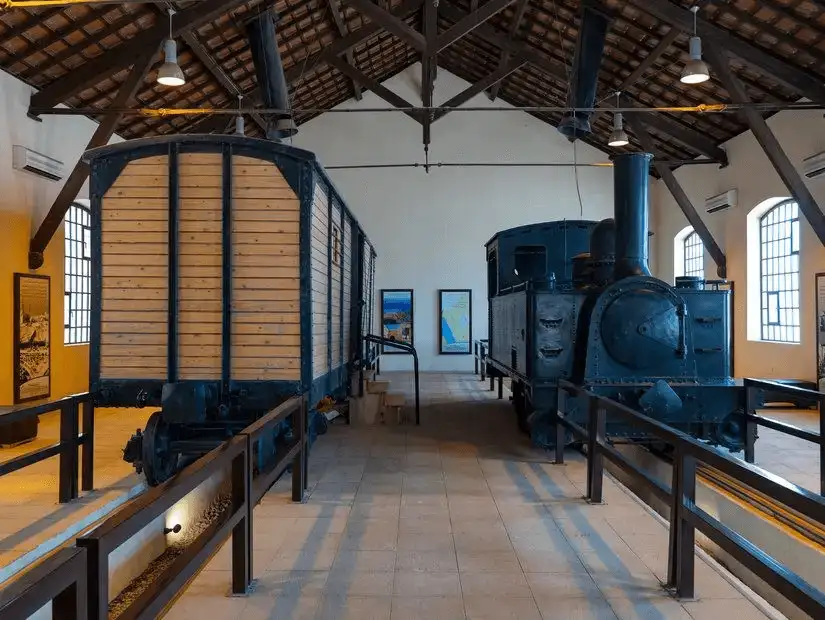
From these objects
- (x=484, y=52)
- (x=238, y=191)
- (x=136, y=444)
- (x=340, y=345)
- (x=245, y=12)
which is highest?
(x=484, y=52)

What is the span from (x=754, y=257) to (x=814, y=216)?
141 inches

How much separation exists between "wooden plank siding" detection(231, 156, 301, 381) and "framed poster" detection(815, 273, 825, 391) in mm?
10049

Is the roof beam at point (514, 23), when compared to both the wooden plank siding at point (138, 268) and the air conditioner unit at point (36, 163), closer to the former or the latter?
the air conditioner unit at point (36, 163)

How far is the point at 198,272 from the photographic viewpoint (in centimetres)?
589

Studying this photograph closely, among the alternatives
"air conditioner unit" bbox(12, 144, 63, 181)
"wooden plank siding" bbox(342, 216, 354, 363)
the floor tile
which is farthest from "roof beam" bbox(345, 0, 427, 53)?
the floor tile

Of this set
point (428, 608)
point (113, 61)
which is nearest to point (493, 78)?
point (113, 61)

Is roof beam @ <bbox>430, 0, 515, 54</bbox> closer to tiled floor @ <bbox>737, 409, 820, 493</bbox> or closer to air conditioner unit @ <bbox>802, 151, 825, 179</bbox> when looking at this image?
air conditioner unit @ <bbox>802, 151, 825, 179</bbox>

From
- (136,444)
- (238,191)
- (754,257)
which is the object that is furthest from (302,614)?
(754,257)

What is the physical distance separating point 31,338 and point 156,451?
5.88 m

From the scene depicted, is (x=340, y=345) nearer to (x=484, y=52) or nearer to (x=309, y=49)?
(x=309, y=49)

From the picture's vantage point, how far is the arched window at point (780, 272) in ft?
42.5

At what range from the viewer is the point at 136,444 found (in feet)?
19.3

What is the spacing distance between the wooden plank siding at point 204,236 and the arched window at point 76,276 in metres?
6.86

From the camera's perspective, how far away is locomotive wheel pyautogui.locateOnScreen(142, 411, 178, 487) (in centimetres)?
579
